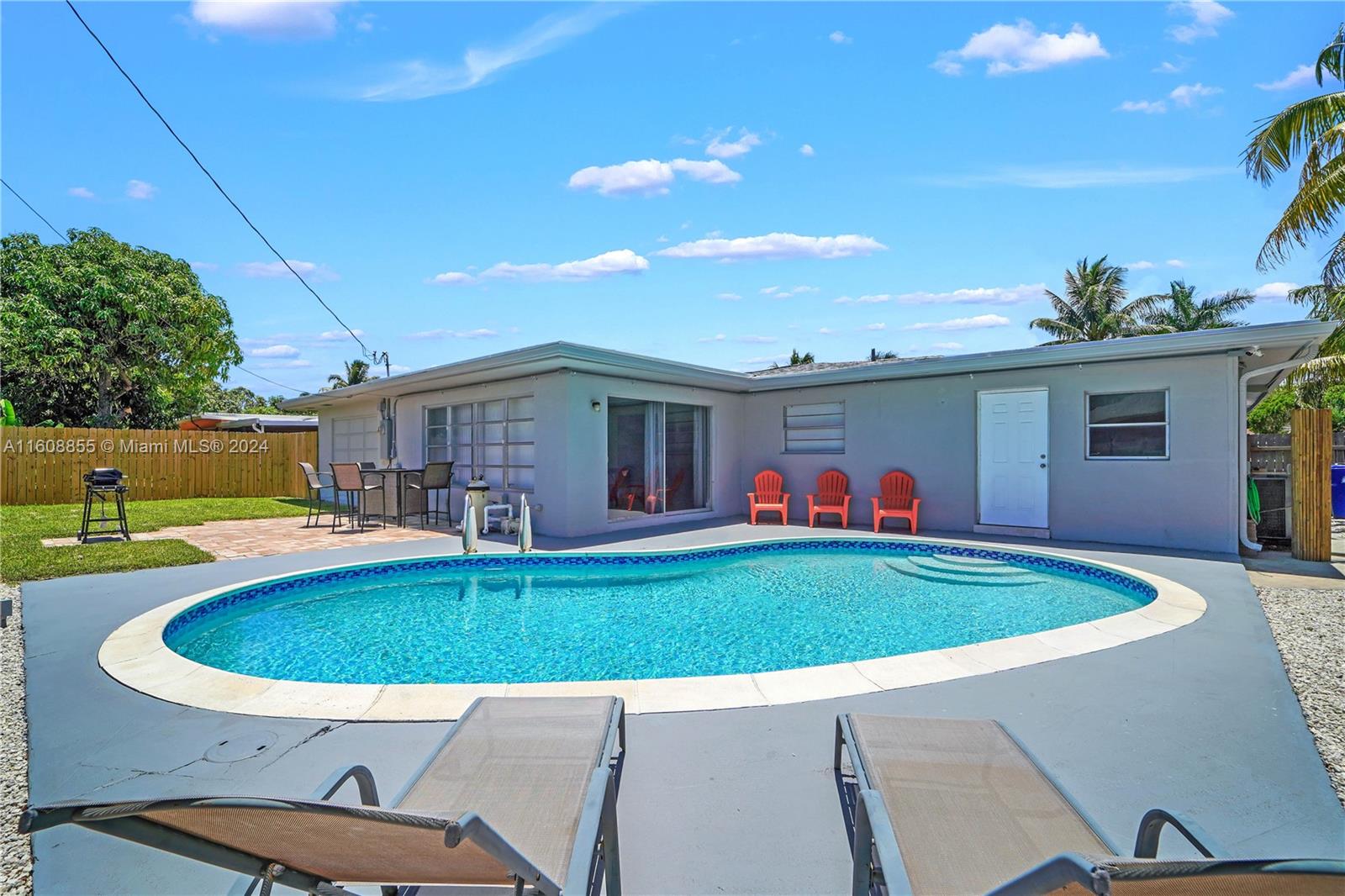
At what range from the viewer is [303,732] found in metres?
2.99

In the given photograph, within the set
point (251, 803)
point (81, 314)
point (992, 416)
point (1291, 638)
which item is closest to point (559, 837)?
point (251, 803)

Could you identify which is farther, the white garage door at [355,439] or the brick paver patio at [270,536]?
the white garage door at [355,439]

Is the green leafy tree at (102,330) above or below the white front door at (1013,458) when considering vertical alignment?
above

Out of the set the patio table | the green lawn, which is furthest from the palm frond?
the green lawn

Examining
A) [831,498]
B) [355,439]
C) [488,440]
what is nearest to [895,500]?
[831,498]

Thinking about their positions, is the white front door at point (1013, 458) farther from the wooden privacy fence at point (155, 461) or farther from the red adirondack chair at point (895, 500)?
the wooden privacy fence at point (155, 461)

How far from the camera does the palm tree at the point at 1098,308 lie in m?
27.3

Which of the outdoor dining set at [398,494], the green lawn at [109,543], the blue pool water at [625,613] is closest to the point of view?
the blue pool water at [625,613]

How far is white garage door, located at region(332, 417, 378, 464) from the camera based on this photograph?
14.9 metres

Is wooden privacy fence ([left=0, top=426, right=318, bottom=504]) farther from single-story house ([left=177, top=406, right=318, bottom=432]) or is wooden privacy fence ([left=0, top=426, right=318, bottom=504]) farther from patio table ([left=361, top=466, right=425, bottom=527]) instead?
patio table ([left=361, top=466, right=425, bottom=527])

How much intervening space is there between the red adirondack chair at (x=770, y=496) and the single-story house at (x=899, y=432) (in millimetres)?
275

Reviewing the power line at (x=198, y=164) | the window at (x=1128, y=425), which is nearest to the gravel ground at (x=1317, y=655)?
the window at (x=1128, y=425)

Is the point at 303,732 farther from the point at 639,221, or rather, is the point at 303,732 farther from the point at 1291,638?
Result: the point at 639,221

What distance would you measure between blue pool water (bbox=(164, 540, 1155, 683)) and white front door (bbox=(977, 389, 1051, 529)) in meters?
1.57
